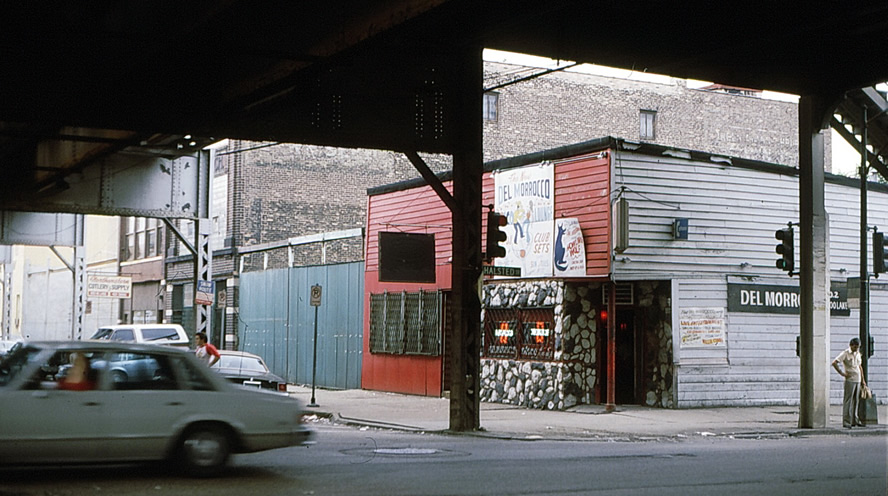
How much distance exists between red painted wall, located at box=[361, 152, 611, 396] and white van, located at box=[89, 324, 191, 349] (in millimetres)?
5019

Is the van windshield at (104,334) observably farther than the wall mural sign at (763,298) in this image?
Yes

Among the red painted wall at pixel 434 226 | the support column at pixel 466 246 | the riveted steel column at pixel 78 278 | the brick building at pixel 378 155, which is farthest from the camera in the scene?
the brick building at pixel 378 155

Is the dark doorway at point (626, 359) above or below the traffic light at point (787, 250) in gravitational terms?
below

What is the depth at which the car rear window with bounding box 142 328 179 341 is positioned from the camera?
27688mm

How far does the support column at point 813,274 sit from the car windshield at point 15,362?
550 inches

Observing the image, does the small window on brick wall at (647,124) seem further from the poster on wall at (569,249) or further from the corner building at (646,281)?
the poster on wall at (569,249)

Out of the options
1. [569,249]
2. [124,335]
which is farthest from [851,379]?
[124,335]

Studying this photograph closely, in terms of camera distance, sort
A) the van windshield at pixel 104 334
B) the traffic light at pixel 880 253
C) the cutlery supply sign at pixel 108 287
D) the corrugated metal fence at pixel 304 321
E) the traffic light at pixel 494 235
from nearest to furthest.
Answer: the traffic light at pixel 494 235 → the traffic light at pixel 880 253 → the van windshield at pixel 104 334 → the corrugated metal fence at pixel 304 321 → the cutlery supply sign at pixel 108 287

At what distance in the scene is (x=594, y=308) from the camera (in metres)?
Answer: 23.5

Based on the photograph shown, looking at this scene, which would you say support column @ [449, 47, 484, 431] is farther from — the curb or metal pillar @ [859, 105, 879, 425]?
metal pillar @ [859, 105, 879, 425]

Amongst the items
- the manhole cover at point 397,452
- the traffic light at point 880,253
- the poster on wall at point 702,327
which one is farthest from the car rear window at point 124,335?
the traffic light at point 880,253

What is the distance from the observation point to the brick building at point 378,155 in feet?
126

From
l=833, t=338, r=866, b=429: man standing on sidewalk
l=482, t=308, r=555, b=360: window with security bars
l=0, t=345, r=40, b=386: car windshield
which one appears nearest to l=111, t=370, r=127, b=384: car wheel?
l=0, t=345, r=40, b=386: car windshield

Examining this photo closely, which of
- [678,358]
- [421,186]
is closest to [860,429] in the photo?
[678,358]
